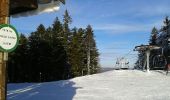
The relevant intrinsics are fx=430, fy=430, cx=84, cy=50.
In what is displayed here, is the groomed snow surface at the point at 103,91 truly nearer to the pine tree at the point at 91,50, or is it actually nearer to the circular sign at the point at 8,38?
the circular sign at the point at 8,38

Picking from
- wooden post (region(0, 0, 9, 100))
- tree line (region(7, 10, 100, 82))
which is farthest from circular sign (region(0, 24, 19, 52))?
tree line (region(7, 10, 100, 82))

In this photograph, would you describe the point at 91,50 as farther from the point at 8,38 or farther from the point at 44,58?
the point at 8,38

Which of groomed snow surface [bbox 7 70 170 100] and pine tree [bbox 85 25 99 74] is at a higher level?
pine tree [bbox 85 25 99 74]

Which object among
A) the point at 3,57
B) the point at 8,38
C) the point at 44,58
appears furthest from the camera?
the point at 44,58

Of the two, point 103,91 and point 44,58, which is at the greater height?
point 44,58

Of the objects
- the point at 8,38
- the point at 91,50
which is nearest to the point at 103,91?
the point at 8,38

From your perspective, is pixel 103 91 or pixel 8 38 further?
pixel 103 91

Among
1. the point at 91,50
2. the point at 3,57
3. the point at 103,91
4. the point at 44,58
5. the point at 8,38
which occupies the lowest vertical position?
the point at 103,91

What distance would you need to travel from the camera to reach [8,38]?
774 cm

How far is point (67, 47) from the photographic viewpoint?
318ft

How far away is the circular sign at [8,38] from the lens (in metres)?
7.65

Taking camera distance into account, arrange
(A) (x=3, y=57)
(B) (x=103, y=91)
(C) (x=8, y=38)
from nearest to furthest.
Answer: (C) (x=8, y=38) < (A) (x=3, y=57) < (B) (x=103, y=91)

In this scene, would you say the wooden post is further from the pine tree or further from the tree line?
the pine tree

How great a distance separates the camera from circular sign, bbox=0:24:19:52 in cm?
765
